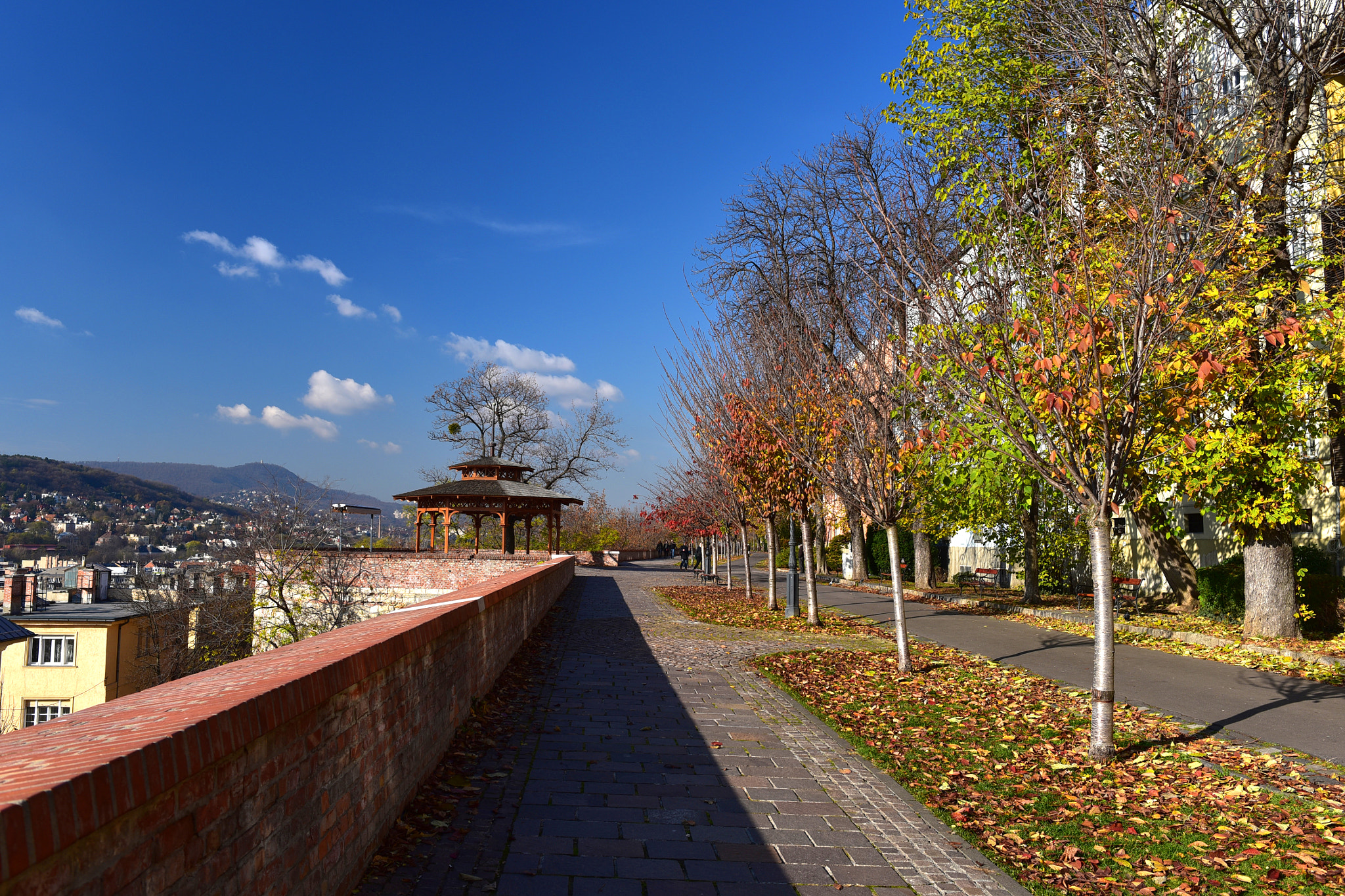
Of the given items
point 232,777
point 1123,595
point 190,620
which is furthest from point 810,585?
point 190,620

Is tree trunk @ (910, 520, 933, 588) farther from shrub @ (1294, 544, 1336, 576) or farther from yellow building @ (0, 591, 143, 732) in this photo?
yellow building @ (0, 591, 143, 732)

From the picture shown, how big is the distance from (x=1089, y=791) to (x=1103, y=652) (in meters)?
1.14

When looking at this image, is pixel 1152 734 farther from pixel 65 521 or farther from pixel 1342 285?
pixel 65 521

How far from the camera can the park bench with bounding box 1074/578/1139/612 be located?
1602 cm

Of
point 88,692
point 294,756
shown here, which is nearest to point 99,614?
point 88,692

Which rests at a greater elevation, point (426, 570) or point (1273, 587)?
point (1273, 587)

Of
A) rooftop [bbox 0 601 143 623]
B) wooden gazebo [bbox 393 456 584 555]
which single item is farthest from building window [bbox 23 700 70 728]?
wooden gazebo [bbox 393 456 584 555]

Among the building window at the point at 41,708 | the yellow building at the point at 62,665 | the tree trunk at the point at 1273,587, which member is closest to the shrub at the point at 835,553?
the tree trunk at the point at 1273,587

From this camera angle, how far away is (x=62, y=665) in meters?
36.9

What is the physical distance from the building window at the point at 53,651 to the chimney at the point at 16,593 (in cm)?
338

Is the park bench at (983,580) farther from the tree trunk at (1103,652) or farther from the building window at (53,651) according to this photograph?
the building window at (53,651)

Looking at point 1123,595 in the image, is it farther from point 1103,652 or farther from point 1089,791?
point 1089,791

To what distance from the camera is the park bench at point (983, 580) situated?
76.6 ft

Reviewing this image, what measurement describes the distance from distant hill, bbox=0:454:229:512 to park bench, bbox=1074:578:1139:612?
74.3 meters
